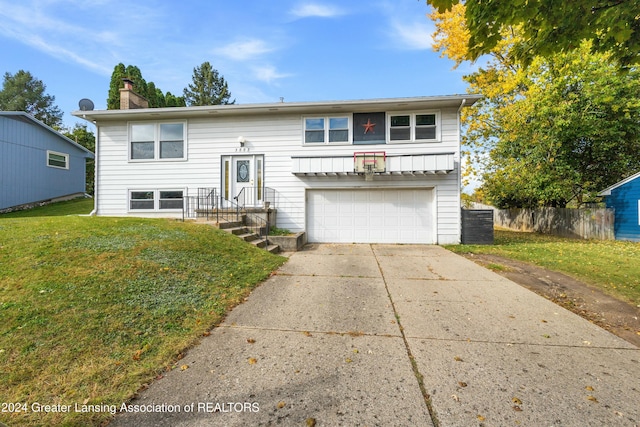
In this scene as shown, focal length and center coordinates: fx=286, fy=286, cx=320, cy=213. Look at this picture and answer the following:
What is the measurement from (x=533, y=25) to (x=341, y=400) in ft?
17.5

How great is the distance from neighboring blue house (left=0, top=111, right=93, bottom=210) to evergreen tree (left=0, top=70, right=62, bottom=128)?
29.1 m

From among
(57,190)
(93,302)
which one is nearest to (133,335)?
(93,302)

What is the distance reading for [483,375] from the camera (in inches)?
97.0

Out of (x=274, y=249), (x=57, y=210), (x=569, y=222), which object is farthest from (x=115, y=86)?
(x=569, y=222)

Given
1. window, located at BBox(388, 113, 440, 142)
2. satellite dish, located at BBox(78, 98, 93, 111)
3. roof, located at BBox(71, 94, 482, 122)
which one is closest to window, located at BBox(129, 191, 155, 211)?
roof, located at BBox(71, 94, 482, 122)

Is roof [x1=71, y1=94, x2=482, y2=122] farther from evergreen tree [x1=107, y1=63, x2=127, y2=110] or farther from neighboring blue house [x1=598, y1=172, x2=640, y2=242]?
evergreen tree [x1=107, y1=63, x2=127, y2=110]

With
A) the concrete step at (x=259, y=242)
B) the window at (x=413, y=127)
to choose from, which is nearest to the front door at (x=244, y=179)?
the concrete step at (x=259, y=242)

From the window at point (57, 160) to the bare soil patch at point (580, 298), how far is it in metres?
23.6

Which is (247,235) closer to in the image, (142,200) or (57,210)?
(142,200)

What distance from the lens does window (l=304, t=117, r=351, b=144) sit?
10.9 metres

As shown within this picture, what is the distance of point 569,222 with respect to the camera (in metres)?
14.3

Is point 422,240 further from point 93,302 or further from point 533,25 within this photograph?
point 93,302

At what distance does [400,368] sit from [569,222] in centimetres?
1668

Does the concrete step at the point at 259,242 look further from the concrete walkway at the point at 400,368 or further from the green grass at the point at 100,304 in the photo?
the concrete walkway at the point at 400,368
